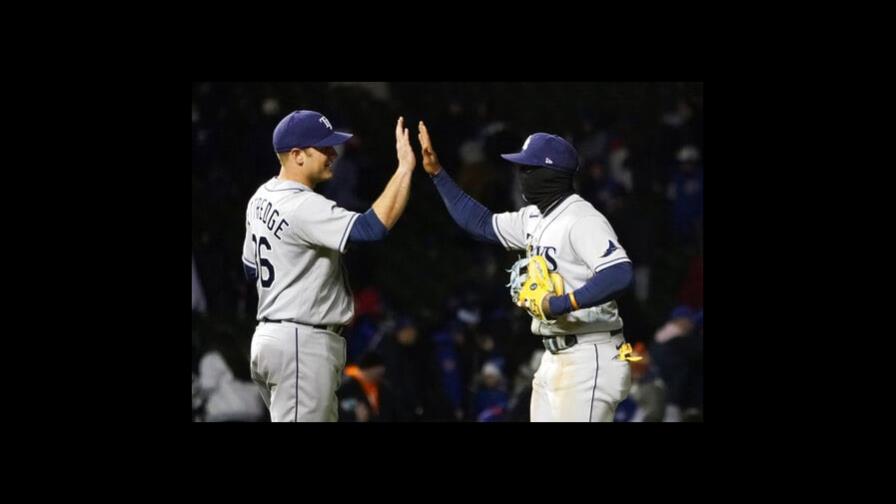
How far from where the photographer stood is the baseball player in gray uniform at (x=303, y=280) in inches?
225

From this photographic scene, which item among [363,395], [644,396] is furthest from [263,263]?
[644,396]

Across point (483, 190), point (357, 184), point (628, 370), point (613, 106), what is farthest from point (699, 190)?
point (628, 370)

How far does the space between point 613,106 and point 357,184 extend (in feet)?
9.87

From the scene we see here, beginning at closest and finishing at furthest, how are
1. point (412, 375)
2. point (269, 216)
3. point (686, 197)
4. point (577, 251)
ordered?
point (577, 251) < point (269, 216) < point (412, 375) < point (686, 197)

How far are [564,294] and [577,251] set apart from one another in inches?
8.8

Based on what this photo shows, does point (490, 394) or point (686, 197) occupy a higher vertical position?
point (686, 197)

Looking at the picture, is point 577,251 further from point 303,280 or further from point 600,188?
point 600,188

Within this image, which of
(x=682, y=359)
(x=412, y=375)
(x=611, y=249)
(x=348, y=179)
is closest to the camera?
(x=611, y=249)

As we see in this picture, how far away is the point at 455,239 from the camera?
11.8 meters

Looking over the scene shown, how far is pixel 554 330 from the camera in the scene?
5.85 metres

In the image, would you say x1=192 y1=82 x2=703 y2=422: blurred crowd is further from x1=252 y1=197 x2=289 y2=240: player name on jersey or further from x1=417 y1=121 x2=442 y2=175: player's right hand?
x1=252 y1=197 x2=289 y2=240: player name on jersey

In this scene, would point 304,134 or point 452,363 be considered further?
point 452,363

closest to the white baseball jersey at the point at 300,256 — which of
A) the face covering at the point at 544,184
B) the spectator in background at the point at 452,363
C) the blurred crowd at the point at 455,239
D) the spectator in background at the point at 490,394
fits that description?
the face covering at the point at 544,184

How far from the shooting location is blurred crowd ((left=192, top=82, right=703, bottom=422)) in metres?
10.2
